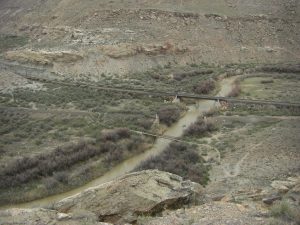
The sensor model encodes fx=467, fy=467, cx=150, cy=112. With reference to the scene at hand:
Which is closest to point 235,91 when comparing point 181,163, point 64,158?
point 181,163

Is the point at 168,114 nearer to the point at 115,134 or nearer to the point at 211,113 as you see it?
the point at 211,113

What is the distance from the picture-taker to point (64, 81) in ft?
132

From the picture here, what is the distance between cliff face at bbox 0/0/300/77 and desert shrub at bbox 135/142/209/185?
1833cm

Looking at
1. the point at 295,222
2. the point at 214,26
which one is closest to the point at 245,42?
the point at 214,26

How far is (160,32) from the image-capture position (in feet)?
162

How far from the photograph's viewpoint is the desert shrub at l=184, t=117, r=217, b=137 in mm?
29644

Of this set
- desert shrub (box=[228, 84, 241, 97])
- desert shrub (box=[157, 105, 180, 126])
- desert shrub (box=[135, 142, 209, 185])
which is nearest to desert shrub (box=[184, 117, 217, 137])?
desert shrub (box=[157, 105, 180, 126])

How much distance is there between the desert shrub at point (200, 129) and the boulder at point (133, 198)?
1577cm

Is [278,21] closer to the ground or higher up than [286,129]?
higher up

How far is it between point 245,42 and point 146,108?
2116cm

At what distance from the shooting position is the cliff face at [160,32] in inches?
1764

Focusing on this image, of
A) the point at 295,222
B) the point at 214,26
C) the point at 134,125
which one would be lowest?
the point at 134,125

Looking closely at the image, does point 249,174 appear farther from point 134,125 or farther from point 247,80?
point 247,80

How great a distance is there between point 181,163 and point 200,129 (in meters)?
6.06
